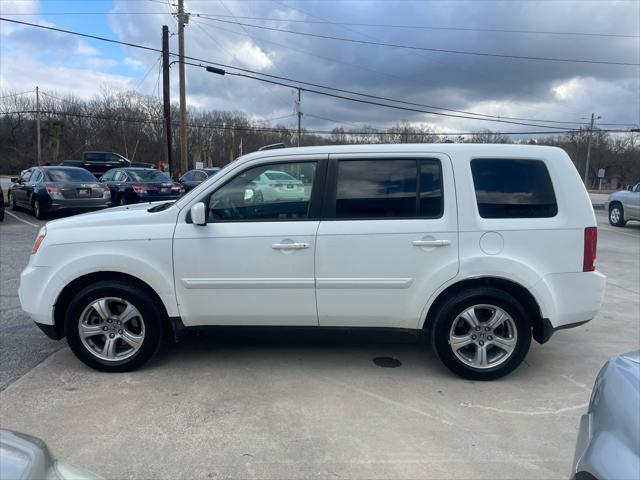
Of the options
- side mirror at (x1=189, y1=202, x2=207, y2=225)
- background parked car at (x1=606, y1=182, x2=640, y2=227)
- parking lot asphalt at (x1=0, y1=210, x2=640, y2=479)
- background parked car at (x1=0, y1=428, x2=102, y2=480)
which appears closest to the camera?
background parked car at (x1=0, y1=428, x2=102, y2=480)

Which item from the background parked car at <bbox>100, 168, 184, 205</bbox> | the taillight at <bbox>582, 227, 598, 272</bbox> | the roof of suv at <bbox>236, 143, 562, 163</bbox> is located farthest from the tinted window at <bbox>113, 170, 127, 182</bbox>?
the taillight at <bbox>582, 227, 598, 272</bbox>

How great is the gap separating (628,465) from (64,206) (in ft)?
47.7

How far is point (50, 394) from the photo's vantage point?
12.3 feet

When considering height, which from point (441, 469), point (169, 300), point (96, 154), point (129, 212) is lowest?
point (441, 469)

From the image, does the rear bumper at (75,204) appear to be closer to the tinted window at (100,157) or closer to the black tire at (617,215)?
the black tire at (617,215)

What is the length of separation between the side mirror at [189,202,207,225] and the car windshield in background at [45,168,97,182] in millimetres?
11856

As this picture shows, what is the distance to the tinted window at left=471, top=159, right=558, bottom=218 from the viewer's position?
3926 millimetres

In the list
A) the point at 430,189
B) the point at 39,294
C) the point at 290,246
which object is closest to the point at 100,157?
the point at 39,294

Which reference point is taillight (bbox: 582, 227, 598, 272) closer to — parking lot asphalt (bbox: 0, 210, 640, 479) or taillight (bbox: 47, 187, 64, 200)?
parking lot asphalt (bbox: 0, 210, 640, 479)

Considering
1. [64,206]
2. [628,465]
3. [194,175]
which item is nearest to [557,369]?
[628,465]

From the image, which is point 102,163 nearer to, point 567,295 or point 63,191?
point 63,191

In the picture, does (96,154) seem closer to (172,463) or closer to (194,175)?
(194,175)

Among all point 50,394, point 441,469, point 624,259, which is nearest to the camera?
point 441,469

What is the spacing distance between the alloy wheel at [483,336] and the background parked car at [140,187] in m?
13.5
